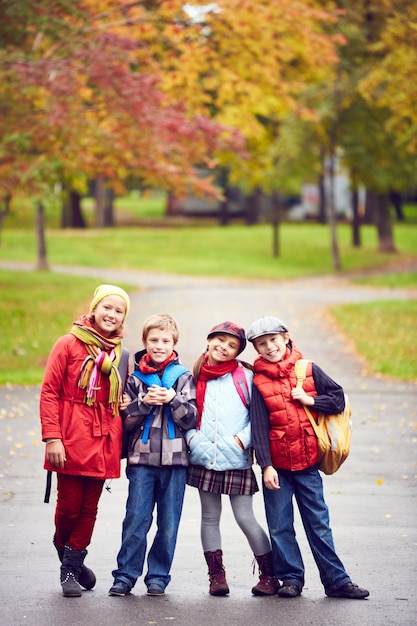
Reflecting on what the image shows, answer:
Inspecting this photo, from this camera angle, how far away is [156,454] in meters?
5.53

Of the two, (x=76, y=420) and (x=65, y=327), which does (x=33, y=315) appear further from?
(x=76, y=420)

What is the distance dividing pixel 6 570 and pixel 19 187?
1125 cm

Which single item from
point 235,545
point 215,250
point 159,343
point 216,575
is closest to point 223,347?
point 159,343

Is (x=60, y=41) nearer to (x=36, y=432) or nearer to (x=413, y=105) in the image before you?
(x=36, y=432)

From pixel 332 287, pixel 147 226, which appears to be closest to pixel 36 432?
pixel 332 287

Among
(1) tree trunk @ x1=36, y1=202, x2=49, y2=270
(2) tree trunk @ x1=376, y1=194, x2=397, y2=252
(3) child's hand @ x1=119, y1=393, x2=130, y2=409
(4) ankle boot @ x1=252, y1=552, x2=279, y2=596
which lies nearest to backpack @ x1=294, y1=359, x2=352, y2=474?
(4) ankle boot @ x1=252, y1=552, x2=279, y2=596

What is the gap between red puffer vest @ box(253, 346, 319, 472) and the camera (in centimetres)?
553

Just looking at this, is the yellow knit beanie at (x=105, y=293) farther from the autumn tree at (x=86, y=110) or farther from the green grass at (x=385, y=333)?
the autumn tree at (x=86, y=110)

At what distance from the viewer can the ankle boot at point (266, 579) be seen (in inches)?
219

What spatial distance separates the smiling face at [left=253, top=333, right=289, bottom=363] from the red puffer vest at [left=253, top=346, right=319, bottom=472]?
0.24 ft

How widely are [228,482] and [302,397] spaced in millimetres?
588

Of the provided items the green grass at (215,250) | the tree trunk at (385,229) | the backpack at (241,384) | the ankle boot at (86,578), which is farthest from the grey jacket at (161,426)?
the tree trunk at (385,229)

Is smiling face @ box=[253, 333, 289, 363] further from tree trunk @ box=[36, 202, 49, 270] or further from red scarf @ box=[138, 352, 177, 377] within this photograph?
tree trunk @ box=[36, 202, 49, 270]

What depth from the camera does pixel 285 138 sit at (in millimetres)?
32938
